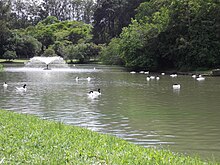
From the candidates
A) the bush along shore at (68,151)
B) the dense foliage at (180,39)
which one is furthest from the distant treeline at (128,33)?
the bush along shore at (68,151)

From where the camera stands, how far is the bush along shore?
7.20 m

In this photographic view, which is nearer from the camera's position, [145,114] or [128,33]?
[145,114]

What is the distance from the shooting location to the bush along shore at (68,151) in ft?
23.6

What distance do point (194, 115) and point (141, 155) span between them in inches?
396

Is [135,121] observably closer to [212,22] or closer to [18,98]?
[18,98]

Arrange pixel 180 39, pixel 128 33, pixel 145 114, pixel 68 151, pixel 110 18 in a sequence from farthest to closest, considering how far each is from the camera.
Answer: pixel 110 18 → pixel 128 33 → pixel 180 39 → pixel 145 114 → pixel 68 151

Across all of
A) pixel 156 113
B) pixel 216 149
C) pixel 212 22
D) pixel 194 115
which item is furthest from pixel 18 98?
pixel 212 22

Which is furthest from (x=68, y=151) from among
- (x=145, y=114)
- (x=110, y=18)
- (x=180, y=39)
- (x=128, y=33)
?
(x=110, y=18)

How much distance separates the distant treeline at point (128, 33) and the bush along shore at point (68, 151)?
135 ft

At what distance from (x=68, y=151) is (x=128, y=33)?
176 feet

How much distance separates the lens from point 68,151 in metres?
7.79

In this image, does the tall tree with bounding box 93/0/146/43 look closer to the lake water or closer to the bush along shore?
the lake water

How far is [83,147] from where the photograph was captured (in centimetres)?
831

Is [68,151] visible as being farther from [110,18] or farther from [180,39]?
[110,18]
